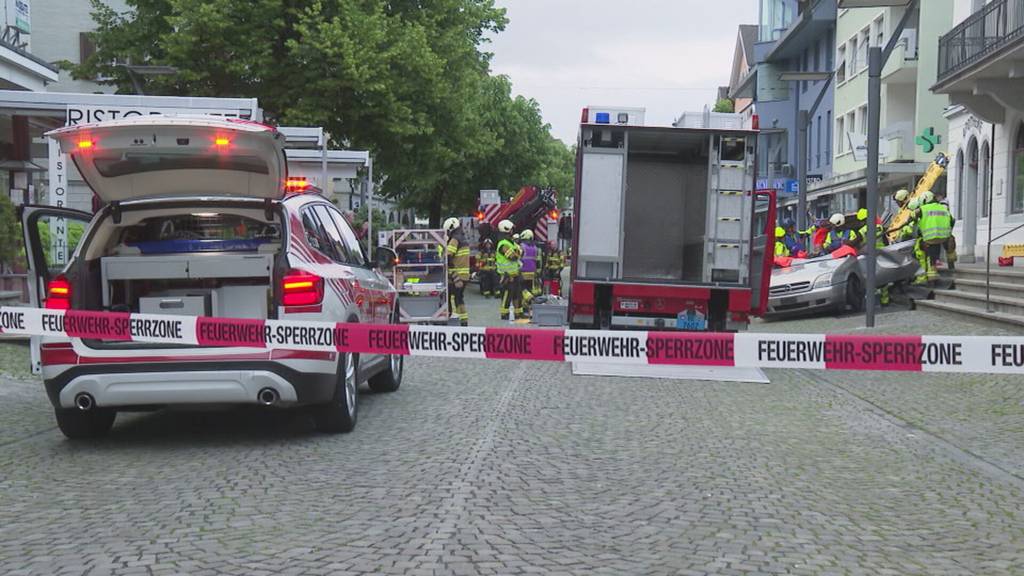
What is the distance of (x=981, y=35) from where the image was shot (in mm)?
21234

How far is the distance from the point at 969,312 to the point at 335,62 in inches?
538

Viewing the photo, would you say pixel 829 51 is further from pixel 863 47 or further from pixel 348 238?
pixel 348 238

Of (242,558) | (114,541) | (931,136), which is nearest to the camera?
(242,558)

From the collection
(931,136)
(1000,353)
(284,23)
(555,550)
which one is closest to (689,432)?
(1000,353)

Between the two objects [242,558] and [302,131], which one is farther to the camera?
[302,131]

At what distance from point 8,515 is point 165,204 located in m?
2.68

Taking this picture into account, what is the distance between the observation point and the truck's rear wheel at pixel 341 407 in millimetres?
8031

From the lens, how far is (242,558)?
497 cm

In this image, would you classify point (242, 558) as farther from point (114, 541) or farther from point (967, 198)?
point (967, 198)

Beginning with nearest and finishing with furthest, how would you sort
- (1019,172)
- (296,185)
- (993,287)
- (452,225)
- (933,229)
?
(296,185), (993,287), (452,225), (933,229), (1019,172)

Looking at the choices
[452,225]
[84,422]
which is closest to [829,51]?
[452,225]

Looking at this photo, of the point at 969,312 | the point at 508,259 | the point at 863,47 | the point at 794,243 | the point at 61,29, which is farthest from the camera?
the point at 61,29

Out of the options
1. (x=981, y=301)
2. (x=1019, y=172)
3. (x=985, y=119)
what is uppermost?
(x=985, y=119)

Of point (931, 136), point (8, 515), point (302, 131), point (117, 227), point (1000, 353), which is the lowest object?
point (8, 515)
